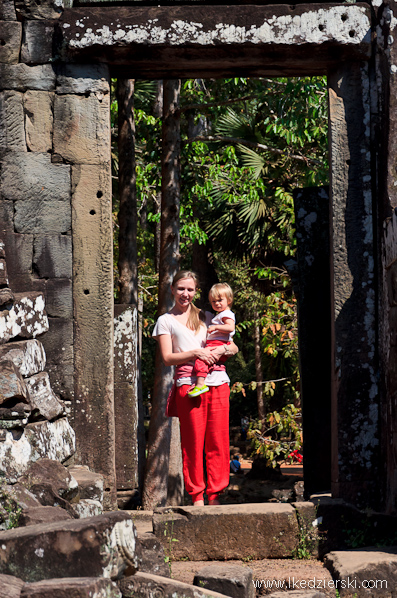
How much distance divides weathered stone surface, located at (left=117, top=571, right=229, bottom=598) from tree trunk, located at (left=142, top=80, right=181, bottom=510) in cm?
584

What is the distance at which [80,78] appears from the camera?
5.50 metres

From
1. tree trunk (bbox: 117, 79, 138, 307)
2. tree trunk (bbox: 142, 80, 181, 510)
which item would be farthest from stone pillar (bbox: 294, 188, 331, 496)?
tree trunk (bbox: 117, 79, 138, 307)

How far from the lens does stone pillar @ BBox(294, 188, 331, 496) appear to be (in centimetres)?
571

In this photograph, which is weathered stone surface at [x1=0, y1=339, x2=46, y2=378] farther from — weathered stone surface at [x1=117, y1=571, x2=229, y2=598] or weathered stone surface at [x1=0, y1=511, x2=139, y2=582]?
weathered stone surface at [x1=117, y1=571, x2=229, y2=598]

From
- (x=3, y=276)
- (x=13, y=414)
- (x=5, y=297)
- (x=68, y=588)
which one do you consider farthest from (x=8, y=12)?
(x=68, y=588)

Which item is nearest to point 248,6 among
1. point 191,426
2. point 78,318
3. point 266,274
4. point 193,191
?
point 78,318

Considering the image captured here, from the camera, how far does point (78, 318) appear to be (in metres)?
5.46

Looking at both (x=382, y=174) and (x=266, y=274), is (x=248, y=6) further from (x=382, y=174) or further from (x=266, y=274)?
(x=266, y=274)

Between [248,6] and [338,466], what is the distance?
3.43 metres

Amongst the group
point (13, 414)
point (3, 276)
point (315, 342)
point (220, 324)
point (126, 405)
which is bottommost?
point (126, 405)

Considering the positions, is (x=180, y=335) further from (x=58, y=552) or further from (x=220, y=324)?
(x=58, y=552)

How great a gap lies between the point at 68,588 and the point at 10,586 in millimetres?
235

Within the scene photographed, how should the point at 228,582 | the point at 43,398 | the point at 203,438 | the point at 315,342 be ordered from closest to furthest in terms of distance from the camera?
the point at 228,582, the point at 43,398, the point at 203,438, the point at 315,342

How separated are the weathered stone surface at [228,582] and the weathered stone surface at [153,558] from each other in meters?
0.24
